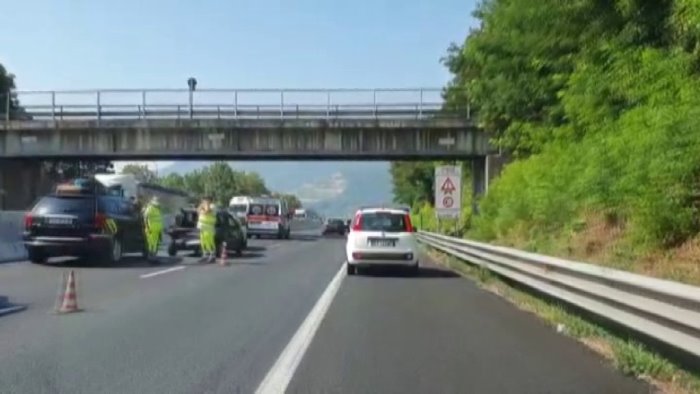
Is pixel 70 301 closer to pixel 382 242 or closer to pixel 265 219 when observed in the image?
pixel 382 242

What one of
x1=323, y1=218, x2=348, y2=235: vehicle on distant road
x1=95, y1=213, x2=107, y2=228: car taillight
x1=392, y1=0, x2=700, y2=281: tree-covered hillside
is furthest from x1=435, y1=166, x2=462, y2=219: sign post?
x1=323, y1=218, x2=348, y2=235: vehicle on distant road

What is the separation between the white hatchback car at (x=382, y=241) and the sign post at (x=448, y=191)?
44.4ft

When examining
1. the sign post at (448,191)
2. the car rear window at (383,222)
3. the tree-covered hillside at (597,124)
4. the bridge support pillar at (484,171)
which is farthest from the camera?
the bridge support pillar at (484,171)

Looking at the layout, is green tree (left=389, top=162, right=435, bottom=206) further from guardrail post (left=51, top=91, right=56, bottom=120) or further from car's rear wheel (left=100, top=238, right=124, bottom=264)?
car's rear wheel (left=100, top=238, right=124, bottom=264)

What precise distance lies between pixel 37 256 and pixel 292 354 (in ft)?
52.5

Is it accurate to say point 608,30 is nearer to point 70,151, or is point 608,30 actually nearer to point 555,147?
point 555,147

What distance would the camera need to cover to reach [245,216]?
5331 centimetres

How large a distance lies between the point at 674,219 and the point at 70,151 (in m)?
39.0

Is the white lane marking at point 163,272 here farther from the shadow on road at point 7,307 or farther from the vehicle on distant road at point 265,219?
the vehicle on distant road at point 265,219

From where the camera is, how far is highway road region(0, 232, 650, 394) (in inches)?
317

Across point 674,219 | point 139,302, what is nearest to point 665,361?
point 674,219

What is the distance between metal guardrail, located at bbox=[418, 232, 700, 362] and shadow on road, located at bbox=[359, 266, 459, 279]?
255 inches

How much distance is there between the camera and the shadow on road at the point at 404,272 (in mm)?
21953

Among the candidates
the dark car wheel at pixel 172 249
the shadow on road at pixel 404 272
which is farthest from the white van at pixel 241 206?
the shadow on road at pixel 404 272
